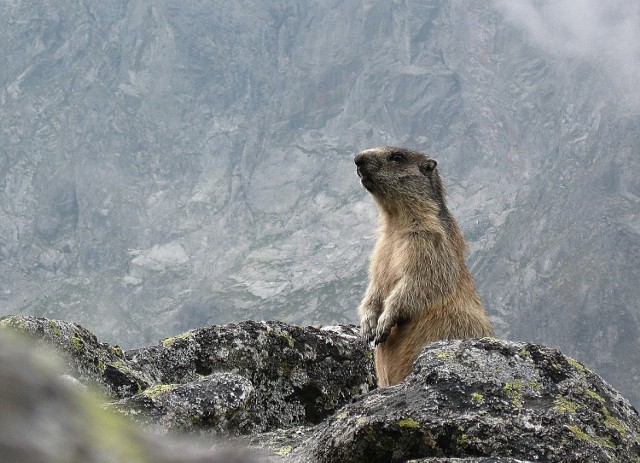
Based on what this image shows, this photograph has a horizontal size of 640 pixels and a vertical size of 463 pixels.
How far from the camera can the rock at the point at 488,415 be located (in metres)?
7.45

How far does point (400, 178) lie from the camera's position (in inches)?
640

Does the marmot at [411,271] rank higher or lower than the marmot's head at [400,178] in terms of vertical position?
lower

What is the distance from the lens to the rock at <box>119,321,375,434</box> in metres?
12.1

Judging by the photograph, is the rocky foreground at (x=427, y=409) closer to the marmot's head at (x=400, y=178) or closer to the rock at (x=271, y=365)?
the rock at (x=271, y=365)

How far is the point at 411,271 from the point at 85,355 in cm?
573

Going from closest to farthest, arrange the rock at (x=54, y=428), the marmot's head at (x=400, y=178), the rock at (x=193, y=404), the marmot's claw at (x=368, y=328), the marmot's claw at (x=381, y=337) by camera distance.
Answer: the rock at (x=54, y=428), the rock at (x=193, y=404), the marmot's claw at (x=381, y=337), the marmot's claw at (x=368, y=328), the marmot's head at (x=400, y=178)

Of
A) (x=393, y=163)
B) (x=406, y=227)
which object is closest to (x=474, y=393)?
(x=406, y=227)

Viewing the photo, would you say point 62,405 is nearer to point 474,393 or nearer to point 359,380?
point 474,393

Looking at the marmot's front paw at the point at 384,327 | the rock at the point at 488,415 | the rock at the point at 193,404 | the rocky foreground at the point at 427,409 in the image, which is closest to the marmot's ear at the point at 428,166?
the marmot's front paw at the point at 384,327

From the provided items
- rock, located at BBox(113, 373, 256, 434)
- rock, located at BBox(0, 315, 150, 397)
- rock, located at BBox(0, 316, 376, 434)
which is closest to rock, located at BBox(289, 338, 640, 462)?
rock, located at BBox(113, 373, 256, 434)

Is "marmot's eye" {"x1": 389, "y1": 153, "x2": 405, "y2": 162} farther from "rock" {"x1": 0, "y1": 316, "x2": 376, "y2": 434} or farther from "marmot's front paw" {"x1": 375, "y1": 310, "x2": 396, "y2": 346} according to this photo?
"marmot's front paw" {"x1": 375, "y1": 310, "x2": 396, "y2": 346}

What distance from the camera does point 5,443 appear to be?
213 cm

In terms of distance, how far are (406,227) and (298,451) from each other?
23.7ft

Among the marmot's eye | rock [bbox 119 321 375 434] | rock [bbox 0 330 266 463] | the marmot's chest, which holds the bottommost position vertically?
rock [bbox 0 330 266 463]
